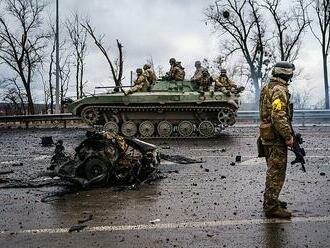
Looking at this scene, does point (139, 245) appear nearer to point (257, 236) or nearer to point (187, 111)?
point (257, 236)

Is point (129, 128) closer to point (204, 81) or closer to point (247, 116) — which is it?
point (204, 81)

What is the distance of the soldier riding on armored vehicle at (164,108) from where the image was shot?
66.2ft

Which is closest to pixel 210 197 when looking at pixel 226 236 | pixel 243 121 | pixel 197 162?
pixel 226 236

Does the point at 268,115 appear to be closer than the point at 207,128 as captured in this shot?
A: Yes

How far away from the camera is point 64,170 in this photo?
28.5ft

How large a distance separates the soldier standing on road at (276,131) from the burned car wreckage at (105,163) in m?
2.91

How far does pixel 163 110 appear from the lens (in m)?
20.5

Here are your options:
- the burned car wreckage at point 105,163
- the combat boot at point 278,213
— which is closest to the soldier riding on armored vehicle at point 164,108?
the burned car wreckage at point 105,163

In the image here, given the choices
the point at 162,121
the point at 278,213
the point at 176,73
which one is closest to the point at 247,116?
the point at 176,73

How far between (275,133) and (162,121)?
1408 centimetres

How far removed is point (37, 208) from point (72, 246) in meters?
2.07

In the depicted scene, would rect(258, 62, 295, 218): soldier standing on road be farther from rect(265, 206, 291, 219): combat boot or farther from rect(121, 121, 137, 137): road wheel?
rect(121, 121, 137, 137): road wheel

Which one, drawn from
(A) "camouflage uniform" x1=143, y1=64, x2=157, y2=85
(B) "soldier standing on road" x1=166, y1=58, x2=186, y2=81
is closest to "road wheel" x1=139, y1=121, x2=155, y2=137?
(A) "camouflage uniform" x1=143, y1=64, x2=157, y2=85

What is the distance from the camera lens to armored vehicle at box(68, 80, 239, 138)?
20188 millimetres
